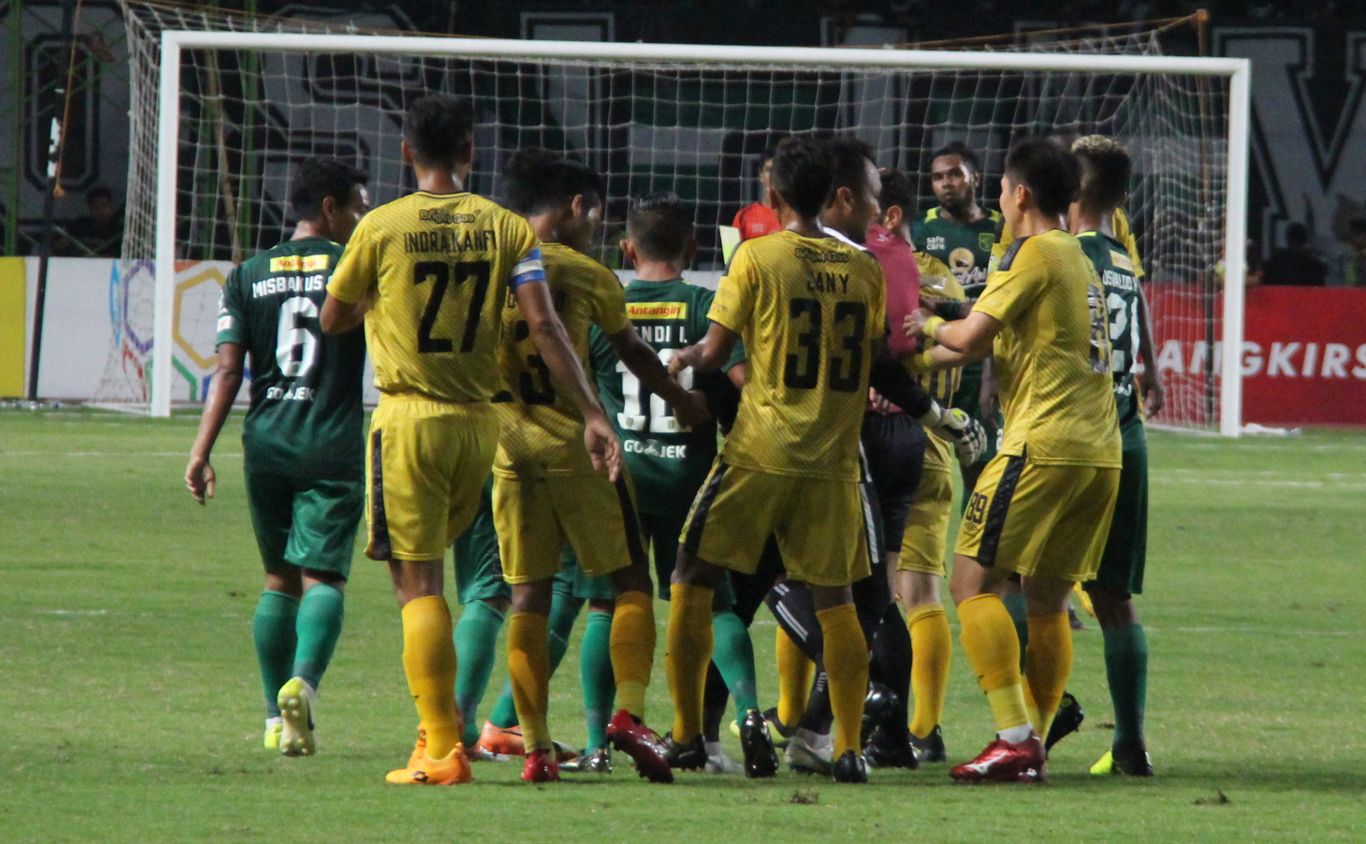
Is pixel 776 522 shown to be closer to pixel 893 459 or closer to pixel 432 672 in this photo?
pixel 893 459

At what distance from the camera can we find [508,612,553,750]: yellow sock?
5.84 metres

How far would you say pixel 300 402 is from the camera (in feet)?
21.4

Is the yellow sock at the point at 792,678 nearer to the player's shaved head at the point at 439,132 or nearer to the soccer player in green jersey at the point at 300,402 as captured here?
the soccer player in green jersey at the point at 300,402

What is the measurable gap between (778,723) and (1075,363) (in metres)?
1.55

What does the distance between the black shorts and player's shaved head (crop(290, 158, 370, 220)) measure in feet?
5.72

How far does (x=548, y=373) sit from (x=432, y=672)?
92 cm

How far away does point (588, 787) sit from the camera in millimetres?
5730

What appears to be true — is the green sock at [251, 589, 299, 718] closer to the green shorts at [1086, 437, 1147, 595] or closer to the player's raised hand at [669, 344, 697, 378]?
the player's raised hand at [669, 344, 697, 378]

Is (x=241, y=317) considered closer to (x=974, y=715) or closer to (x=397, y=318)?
(x=397, y=318)

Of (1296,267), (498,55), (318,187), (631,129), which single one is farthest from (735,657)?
(1296,267)

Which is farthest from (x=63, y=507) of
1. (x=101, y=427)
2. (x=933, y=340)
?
(x=933, y=340)

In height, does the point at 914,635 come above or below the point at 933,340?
below

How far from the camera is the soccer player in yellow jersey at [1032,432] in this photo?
587 centimetres

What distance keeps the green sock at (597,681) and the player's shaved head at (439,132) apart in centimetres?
144
